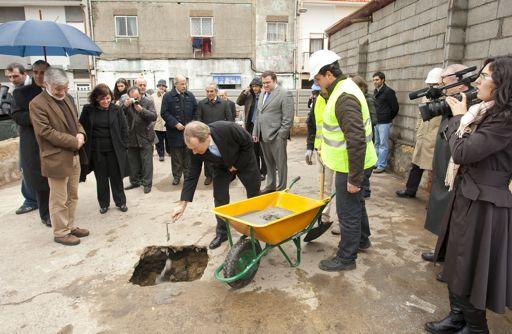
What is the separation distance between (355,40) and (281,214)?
6820 millimetres

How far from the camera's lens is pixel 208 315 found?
2730 millimetres

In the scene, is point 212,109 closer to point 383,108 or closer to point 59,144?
point 59,144

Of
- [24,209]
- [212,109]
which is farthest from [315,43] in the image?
[24,209]

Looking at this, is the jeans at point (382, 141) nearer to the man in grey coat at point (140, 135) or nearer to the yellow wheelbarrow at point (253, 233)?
the yellow wheelbarrow at point (253, 233)

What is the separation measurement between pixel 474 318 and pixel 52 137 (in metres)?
3.92

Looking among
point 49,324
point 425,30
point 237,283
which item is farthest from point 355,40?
point 49,324

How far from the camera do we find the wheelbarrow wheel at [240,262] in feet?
9.64

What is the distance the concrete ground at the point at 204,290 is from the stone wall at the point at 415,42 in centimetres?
242

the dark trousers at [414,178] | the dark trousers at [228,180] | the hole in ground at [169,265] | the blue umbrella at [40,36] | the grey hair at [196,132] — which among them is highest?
the blue umbrella at [40,36]

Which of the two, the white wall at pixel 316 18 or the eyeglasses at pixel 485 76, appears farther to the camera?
the white wall at pixel 316 18

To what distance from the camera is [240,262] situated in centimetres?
305

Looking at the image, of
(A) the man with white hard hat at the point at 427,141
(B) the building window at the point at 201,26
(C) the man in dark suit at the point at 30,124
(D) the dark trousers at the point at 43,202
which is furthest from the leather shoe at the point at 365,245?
(B) the building window at the point at 201,26

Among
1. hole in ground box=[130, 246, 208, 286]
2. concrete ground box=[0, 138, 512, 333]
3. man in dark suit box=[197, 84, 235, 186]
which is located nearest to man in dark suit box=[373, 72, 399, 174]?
concrete ground box=[0, 138, 512, 333]

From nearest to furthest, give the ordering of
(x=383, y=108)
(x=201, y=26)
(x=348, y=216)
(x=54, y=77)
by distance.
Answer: (x=348, y=216), (x=54, y=77), (x=383, y=108), (x=201, y=26)
